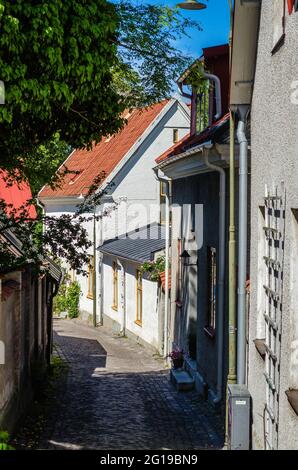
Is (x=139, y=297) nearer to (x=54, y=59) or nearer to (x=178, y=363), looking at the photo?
(x=178, y=363)

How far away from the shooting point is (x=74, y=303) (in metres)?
33.9

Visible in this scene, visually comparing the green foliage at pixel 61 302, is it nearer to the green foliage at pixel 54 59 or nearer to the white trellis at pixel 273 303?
the green foliage at pixel 54 59

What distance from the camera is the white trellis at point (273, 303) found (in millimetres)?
7590

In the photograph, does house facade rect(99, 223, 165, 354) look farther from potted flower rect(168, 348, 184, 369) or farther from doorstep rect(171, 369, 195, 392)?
doorstep rect(171, 369, 195, 392)

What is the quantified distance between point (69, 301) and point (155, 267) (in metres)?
12.1

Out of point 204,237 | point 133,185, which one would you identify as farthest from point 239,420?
point 133,185

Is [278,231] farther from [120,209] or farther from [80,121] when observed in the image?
[120,209]

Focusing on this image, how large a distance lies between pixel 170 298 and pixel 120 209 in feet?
31.7

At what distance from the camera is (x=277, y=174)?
779 centimetres

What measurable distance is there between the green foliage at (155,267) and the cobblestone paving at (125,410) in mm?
2341

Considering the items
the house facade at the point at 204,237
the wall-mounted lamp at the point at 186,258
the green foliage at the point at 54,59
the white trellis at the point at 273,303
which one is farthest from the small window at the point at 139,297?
the white trellis at the point at 273,303

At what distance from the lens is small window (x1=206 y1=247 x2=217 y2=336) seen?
48.3 feet
